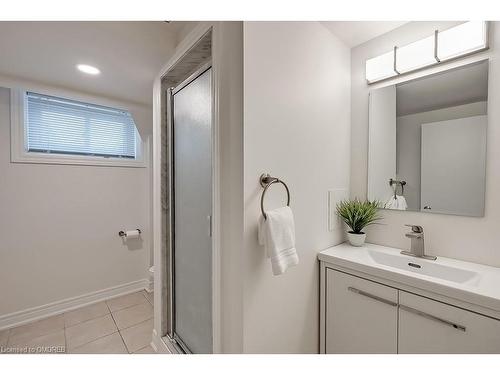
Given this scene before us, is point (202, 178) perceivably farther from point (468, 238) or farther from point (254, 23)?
point (468, 238)

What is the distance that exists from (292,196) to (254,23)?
2.61ft

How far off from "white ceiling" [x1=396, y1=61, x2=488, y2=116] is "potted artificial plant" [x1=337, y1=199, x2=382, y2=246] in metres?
0.62

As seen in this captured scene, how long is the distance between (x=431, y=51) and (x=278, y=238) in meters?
1.37

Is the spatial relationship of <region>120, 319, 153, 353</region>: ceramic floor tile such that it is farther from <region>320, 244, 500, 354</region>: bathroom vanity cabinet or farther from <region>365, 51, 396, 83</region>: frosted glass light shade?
<region>365, 51, 396, 83</region>: frosted glass light shade

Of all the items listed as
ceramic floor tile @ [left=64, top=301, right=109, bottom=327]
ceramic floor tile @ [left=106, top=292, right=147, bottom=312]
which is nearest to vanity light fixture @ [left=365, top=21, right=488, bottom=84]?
ceramic floor tile @ [left=106, top=292, right=147, bottom=312]

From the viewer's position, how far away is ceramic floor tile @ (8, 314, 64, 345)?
176cm

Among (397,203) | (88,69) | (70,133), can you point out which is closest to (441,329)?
(397,203)

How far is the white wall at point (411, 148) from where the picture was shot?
4.34ft

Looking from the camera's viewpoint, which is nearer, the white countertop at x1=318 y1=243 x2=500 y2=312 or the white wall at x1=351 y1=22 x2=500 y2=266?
the white countertop at x1=318 y1=243 x2=500 y2=312

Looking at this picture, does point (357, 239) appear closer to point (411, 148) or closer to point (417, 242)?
point (417, 242)

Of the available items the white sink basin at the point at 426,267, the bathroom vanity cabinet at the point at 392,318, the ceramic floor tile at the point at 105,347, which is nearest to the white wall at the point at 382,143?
the white sink basin at the point at 426,267

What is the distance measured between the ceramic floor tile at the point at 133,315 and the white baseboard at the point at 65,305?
0.34 metres

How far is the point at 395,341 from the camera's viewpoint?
103 centimetres

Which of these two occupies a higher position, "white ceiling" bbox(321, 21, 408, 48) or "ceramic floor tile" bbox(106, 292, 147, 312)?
"white ceiling" bbox(321, 21, 408, 48)
